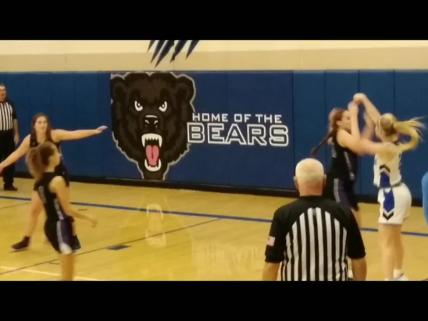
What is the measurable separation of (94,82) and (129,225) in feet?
15.6

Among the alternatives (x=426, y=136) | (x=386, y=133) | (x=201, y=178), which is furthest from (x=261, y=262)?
(x=201, y=178)

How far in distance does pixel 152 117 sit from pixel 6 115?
2.65m

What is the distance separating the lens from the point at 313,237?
5.59 metres

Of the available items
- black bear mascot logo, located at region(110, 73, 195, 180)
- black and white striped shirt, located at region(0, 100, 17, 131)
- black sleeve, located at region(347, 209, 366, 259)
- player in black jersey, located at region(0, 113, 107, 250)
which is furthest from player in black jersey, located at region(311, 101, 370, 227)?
black and white striped shirt, located at region(0, 100, 17, 131)

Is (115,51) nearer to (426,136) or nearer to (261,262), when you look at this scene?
(426,136)

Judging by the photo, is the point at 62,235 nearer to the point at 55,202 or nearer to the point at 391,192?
the point at 55,202

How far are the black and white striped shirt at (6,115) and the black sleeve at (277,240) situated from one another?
11.0m

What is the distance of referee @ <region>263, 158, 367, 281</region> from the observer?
5.60 metres

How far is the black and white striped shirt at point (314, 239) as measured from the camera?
220 inches

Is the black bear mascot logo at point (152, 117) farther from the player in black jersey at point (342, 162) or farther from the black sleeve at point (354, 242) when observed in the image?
the black sleeve at point (354, 242)

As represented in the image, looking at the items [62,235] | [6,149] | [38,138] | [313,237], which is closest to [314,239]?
[313,237]

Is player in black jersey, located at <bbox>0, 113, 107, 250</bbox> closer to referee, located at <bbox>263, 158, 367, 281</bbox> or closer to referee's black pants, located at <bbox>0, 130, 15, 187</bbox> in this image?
referee, located at <bbox>263, 158, 367, 281</bbox>

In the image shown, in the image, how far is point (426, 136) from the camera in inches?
519

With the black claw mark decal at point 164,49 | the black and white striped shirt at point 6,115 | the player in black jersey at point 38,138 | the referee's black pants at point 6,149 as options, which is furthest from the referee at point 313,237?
the referee's black pants at point 6,149
